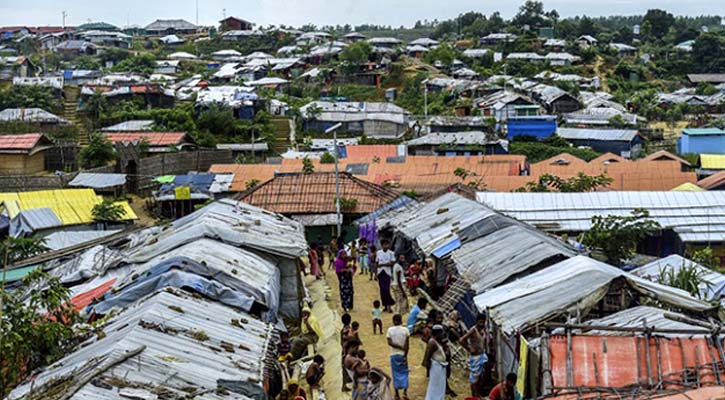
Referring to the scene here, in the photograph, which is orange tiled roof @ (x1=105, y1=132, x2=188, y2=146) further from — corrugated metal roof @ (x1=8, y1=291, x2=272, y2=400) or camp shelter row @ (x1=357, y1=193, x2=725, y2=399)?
corrugated metal roof @ (x1=8, y1=291, x2=272, y2=400)

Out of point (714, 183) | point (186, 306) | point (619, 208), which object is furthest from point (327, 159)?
point (186, 306)

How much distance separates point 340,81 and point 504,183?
35.6 meters

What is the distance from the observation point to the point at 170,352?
332 inches

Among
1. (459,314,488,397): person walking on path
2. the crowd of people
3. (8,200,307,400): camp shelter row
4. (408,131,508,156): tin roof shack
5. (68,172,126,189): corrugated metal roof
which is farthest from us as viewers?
(408,131,508,156): tin roof shack

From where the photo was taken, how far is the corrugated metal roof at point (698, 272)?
510 inches

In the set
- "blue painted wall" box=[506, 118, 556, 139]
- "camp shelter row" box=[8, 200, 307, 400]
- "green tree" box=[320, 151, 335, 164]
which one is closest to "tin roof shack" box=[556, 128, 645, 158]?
"blue painted wall" box=[506, 118, 556, 139]

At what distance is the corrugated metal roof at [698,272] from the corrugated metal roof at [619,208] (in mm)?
4170

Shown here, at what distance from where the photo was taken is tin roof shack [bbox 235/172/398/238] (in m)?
22.5

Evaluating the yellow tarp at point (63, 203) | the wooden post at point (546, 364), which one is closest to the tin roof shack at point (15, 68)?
the yellow tarp at point (63, 203)

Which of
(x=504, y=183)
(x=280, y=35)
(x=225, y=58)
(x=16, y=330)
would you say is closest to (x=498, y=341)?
(x=16, y=330)

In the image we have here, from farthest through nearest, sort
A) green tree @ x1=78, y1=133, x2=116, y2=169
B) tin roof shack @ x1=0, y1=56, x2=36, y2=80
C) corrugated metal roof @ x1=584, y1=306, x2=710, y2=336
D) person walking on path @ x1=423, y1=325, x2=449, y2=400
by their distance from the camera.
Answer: tin roof shack @ x1=0, y1=56, x2=36, y2=80
green tree @ x1=78, y1=133, x2=116, y2=169
person walking on path @ x1=423, y1=325, x2=449, y2=400
corrugated metal roof @ x1=584, y1=306, x2=710, y2=336

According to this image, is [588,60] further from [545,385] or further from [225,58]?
[545,385]

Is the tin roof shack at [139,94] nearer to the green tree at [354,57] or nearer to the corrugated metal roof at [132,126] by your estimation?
the corrugated metal roof at [132,126]

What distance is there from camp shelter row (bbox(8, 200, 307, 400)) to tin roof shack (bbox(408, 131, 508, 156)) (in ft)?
75.4
